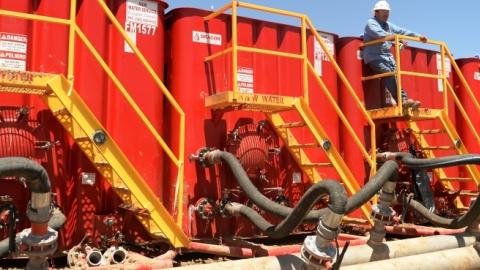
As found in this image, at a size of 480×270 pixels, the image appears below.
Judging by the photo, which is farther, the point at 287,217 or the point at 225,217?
the point at 225,217

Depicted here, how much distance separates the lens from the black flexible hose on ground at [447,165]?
6.04 m

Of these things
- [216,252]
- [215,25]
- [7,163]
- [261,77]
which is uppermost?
[215,25]

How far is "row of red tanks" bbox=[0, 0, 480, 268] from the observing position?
5.93 m

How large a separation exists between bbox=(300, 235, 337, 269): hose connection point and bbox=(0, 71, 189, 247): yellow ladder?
78.1 inches

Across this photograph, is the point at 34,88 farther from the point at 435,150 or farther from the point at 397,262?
the point at 435,150

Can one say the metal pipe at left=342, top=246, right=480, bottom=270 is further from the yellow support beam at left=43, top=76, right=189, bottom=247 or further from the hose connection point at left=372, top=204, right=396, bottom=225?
the yellow support beam at left=43, top=76, right=189, bottom=247

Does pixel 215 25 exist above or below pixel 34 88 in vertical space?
above

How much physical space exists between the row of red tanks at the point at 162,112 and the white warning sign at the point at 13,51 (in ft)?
0.04

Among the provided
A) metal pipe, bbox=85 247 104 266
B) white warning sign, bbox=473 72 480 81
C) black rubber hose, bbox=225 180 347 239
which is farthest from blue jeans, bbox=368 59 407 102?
metal pipe, bbox=85 247 104 266

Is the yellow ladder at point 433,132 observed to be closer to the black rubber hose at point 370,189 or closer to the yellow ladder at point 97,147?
the black rubber hose at point 370,189

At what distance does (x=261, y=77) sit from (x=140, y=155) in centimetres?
230

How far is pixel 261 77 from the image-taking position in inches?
302

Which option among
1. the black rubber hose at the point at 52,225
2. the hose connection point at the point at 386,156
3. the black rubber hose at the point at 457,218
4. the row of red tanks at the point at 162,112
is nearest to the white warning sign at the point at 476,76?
the row of red tanks at the point at 162,112

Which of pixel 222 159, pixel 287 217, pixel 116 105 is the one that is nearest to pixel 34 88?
pixel 116 105
